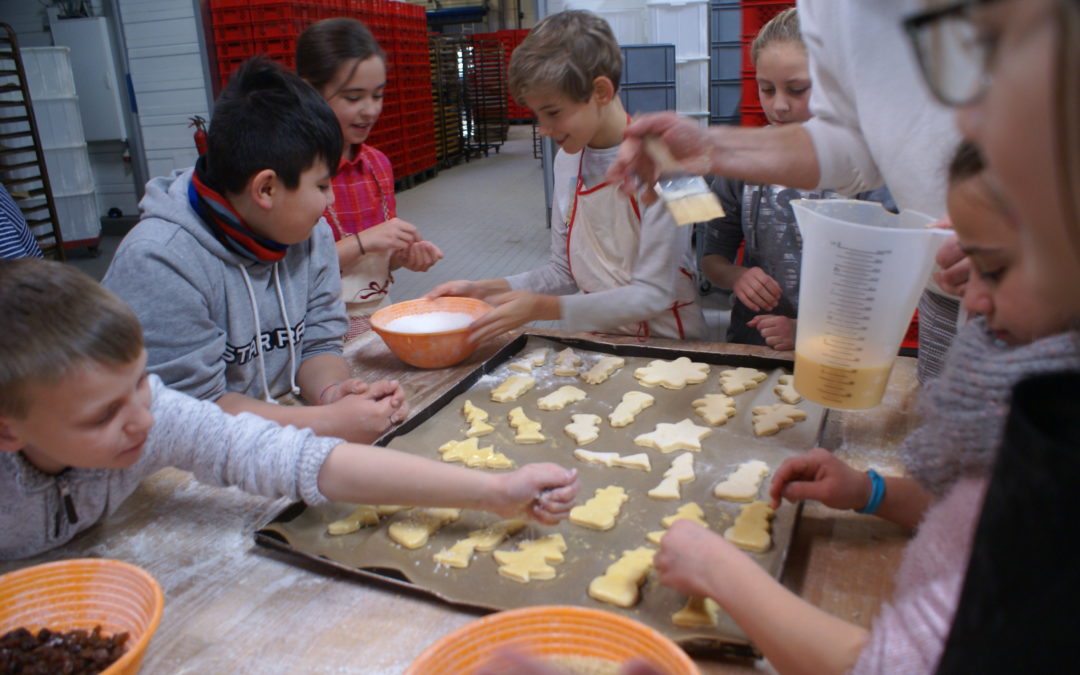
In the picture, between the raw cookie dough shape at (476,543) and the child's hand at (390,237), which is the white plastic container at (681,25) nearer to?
the child's hand at (390,237)

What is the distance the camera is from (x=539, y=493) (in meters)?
1.09

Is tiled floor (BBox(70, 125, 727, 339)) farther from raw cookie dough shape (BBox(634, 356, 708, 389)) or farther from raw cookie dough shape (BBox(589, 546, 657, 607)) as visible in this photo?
raw cookie dough shape (BBox(589, 546, 657, 607))

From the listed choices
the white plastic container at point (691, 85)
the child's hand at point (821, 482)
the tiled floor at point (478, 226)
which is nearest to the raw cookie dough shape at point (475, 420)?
the child's hand at point (821, 482)

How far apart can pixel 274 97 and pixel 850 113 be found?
1167 millimetres

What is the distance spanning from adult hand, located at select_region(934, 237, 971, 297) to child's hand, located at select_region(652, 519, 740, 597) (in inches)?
21.3

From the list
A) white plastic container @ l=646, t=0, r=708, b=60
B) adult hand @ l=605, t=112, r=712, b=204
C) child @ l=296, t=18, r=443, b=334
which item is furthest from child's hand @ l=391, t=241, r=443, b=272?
white plastic container @ l=646, t=0, r=708, b=60

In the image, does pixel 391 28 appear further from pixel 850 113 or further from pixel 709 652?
pixel 709 652

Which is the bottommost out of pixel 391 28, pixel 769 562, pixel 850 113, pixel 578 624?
pixel 769 562

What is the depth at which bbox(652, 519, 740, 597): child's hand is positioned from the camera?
2.85 feet

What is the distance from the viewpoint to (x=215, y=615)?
94 cm

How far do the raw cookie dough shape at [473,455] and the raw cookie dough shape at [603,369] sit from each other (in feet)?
1.22

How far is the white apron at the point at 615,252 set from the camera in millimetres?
1978

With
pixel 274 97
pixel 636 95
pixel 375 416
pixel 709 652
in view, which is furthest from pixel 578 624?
pixel 636 95

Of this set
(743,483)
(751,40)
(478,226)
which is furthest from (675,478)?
(478,226)
